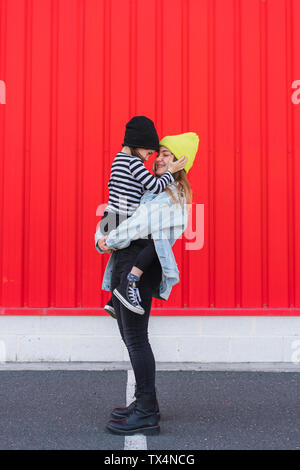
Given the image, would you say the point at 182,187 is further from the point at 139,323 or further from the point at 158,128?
the point at 158,128

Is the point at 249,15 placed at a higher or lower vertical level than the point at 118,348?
higher

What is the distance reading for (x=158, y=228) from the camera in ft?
9.46

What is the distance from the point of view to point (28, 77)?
4742 millimetres

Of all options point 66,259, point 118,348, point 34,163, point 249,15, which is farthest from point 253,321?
point 249,15

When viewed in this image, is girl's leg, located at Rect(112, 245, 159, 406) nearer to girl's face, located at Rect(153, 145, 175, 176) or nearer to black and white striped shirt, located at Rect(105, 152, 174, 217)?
black and white striped shirt, located at Rect(105, 152, 174, 217)

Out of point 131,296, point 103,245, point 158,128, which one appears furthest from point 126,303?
point 158,128

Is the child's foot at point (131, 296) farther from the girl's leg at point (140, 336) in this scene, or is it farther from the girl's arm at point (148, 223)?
the girl's arm at point (148, 223)

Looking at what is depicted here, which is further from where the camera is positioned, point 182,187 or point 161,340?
point 161,340

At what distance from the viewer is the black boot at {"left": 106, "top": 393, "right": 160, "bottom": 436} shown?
286cm

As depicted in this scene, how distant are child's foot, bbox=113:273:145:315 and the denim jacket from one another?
0.19 m

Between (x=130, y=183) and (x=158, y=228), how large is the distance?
0.30 meters

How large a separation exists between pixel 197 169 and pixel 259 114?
785 mm

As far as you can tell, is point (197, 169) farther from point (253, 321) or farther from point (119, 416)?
point (119, 416)

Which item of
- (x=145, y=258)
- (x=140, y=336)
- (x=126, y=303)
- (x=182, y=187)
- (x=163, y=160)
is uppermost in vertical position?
(x=163, y=160)
